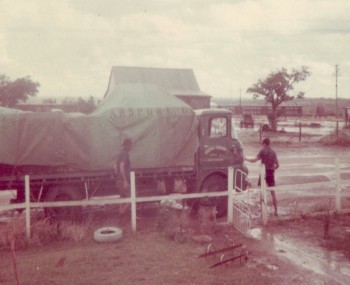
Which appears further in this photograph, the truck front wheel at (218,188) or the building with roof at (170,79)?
the building with roof at (170,79)

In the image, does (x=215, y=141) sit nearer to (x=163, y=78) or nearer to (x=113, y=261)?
(x=113, y=261)

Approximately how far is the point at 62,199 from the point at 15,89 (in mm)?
44323

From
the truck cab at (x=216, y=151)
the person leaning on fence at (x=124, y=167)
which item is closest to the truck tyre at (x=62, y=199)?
the person leaning on fence at (x=124, y=167)

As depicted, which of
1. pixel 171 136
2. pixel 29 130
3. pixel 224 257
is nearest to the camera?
pixel 224 257

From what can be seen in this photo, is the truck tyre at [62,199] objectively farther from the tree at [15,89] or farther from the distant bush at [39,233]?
the tree at [15,89]

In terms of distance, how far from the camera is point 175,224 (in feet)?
34.1

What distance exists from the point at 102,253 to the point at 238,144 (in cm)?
522

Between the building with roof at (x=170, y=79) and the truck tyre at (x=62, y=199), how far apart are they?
39.4 meters

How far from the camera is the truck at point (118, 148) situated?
10.9 m

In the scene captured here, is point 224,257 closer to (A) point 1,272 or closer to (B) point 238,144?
(A) point 1,272

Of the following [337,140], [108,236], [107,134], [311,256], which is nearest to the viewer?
[311,256]

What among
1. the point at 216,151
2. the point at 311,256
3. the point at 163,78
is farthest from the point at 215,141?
the point at 163,78

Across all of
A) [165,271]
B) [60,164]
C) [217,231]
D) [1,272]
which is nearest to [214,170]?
[217,231]

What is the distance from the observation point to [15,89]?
5197cm
